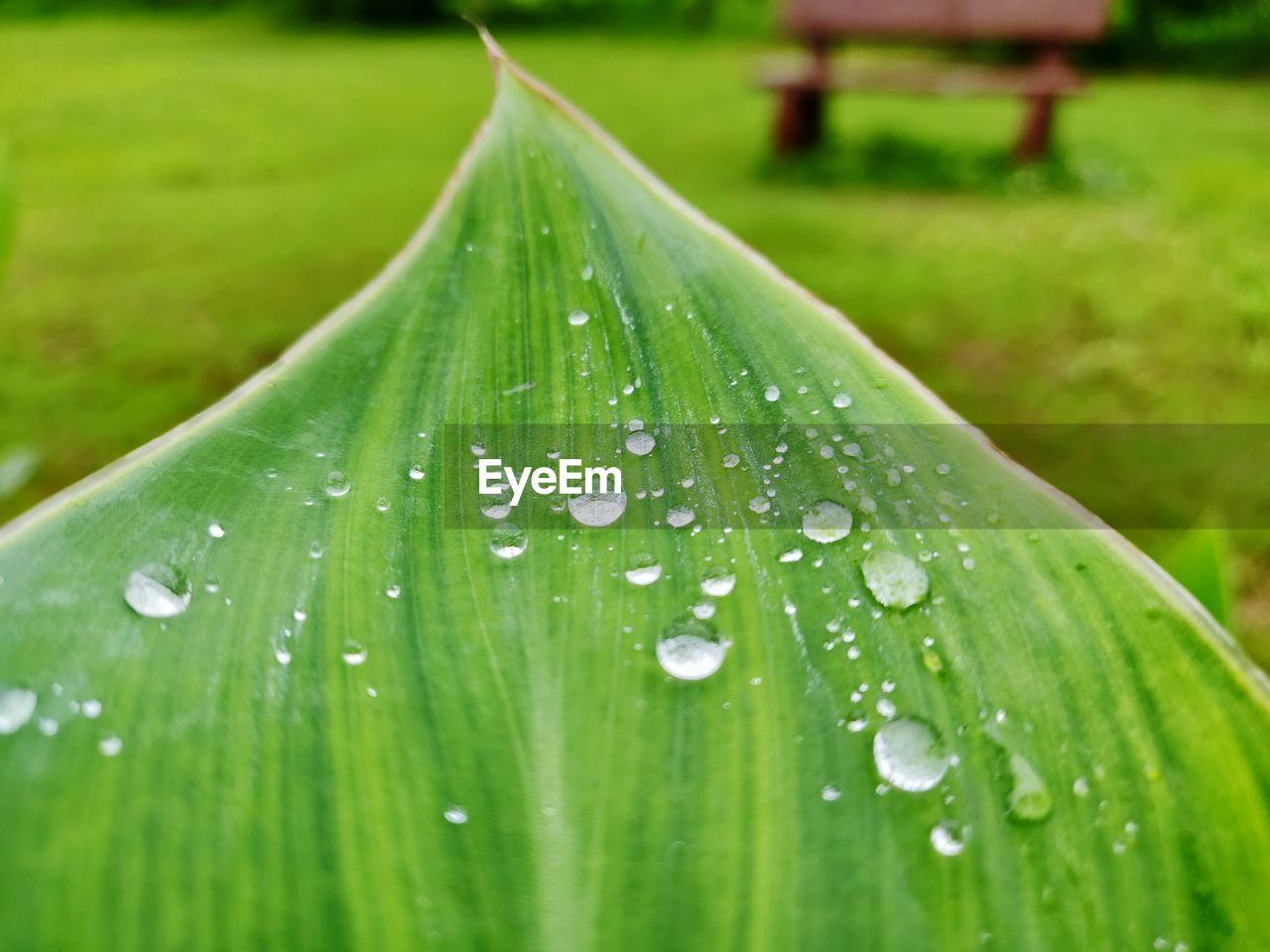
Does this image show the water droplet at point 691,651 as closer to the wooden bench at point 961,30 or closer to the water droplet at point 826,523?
the water droplet at point 826,523

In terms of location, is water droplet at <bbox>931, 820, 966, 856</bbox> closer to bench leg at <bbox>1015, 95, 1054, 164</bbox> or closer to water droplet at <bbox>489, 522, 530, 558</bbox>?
water droplet at <bbox>489, 522, 530, 558</bbox>

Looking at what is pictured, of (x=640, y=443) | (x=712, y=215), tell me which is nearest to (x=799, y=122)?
(x=712, y=215)

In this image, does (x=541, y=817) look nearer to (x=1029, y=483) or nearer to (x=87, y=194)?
(x=1029, y=483)

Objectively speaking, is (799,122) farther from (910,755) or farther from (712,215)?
(910,755)

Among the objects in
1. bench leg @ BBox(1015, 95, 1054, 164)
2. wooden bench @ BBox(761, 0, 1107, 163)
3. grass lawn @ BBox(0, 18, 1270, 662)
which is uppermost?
wooden bench @ BBox(761, 0, 1107, 163)

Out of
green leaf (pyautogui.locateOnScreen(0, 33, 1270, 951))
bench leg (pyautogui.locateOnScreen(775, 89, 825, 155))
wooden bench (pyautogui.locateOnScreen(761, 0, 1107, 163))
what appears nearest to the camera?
green leaf (pyautogui.locateOnScreen(0, 33, 1270, 951))

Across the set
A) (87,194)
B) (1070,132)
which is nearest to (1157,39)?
(1070,132)

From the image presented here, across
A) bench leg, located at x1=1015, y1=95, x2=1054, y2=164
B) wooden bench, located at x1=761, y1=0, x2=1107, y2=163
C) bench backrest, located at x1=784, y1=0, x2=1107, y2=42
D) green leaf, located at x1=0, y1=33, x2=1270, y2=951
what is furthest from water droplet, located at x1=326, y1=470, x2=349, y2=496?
bench leg, located at x1=1015, y1=95, x2=1054, y2=164
